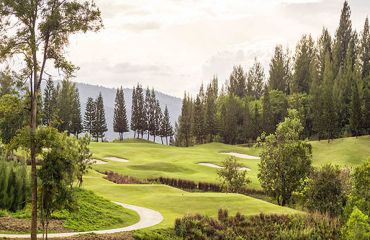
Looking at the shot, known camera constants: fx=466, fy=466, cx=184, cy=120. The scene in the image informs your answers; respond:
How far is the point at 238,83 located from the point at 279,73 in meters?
20.2

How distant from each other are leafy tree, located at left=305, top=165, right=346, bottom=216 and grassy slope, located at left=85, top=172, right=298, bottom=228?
3.62 meters

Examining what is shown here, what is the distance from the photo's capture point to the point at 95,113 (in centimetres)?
12569

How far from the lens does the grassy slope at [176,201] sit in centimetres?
3678

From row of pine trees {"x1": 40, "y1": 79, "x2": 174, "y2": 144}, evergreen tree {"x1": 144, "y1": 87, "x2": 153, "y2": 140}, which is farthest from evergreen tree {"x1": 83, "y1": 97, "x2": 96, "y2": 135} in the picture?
evergreen tree {"x1": 144, "y1": 87, "x2": 153, "y2": 140}

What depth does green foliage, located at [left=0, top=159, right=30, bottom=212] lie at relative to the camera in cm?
2948

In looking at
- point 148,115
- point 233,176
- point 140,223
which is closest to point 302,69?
point 148,115

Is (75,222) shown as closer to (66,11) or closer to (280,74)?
(66,11)

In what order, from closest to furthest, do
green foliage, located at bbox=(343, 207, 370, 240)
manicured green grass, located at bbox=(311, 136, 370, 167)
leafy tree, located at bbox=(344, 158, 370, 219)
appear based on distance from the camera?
1. green foliage, located at bbox=(343, 207, 370, 240)
2. leafy tree, located at bbox=(344, 158, 370, 219)
3. manicured green grass, located at bbox=(311, 136, 370, 167)

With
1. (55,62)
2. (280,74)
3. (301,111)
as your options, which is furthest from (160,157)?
(55,62)

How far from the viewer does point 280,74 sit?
134m

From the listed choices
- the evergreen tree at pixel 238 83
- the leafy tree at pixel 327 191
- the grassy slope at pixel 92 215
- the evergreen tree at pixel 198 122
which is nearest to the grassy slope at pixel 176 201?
the grassy slope at pixel 92 215

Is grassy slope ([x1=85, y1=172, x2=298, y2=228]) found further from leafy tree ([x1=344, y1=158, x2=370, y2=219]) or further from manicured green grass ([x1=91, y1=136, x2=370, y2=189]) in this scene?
manicured green grass ([x1=91, y1=136, x2=370, y2=189])

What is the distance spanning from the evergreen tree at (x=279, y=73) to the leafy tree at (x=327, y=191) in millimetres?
94246

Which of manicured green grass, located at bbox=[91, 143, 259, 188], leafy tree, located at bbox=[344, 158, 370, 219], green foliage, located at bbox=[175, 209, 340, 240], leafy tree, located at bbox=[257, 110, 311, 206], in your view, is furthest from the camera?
manicured green grass, located at bbox=[91, 143, 259, 188]
